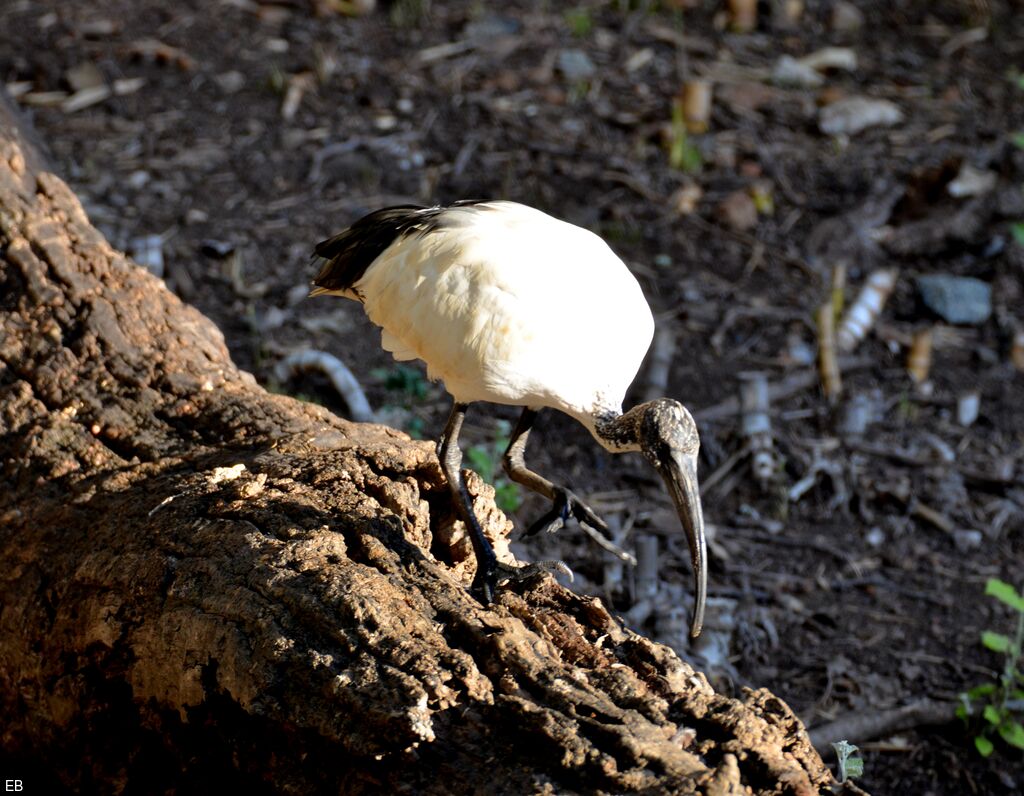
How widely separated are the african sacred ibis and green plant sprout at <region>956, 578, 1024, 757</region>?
4.59ft

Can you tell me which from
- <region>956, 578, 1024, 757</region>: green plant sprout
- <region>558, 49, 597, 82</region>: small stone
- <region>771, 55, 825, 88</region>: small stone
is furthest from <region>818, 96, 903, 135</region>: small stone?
<region>956, 578, 1024, 757</region>: green plant sprout

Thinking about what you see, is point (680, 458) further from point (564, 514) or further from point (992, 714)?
point (992, 714)

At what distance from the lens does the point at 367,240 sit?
4.19 m

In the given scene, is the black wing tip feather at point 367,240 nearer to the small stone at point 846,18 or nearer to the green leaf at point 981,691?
the green leaf at point 981,691

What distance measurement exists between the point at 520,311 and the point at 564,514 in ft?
3.12

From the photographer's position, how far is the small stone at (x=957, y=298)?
6.75 metres

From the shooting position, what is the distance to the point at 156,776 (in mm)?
Answer: 3029

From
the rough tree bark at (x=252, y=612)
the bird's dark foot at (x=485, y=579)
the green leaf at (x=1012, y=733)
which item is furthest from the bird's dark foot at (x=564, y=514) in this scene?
the green leaf at (x=1012, y=733)

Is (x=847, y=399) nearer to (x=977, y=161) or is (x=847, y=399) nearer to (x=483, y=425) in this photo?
(x=483, y=425)

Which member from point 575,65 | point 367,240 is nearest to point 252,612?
point 367,240

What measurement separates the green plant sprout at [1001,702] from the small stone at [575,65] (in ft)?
17.2

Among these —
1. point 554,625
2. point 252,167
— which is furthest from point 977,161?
point 554,625

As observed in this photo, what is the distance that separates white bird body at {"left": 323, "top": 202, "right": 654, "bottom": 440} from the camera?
11.6ft

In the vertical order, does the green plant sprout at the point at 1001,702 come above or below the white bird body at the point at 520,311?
below
